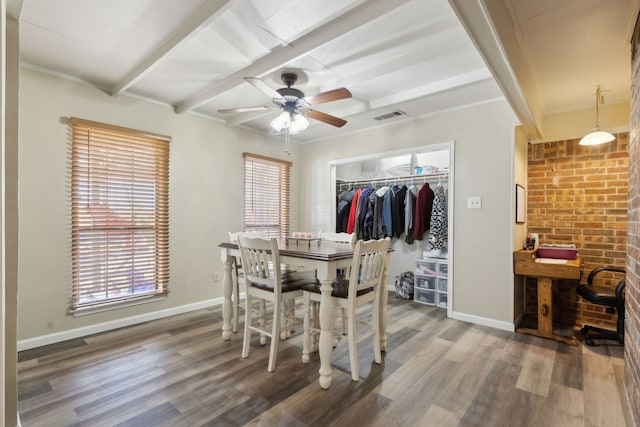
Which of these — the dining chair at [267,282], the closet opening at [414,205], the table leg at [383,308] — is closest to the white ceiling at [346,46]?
the closet opening at [414,205]

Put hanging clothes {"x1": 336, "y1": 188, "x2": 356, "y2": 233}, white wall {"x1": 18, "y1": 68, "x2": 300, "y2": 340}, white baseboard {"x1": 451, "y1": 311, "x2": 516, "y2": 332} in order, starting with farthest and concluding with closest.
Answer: hanging clothes {"x1": 336, "y1": 188, "x2": 356, "y2": 233} → white baseboard {"x1": 451, "y1": 311, "x2": 516, "y2": 332} → white wall {"x1": 18, "y1": 68, "x2": 300, "y2": 340}

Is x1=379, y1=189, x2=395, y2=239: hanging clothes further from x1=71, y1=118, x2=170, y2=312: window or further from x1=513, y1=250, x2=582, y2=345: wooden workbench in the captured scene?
x1=71, y1=118, x2=170, y2=312: window

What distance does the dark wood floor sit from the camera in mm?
1778

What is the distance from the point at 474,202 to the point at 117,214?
11.8 feet

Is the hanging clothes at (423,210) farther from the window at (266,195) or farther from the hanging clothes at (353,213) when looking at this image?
the window at (266,195)

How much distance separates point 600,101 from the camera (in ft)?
10.5

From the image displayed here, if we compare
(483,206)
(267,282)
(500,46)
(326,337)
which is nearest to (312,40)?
(500,46)

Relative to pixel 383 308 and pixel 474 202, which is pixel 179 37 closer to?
pixel 383 308

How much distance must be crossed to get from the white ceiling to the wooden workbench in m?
1.39

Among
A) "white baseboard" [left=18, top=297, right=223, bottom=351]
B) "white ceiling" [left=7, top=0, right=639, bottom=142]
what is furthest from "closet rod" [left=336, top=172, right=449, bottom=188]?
"white baseboard" [left=18, top=297, right=223, bottom=351]

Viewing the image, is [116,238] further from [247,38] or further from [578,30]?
[578,30]

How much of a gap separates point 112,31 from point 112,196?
1518mm

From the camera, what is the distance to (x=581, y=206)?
338 cm

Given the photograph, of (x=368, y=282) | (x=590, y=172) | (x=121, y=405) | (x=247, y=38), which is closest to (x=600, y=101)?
(x=590, y=172)
